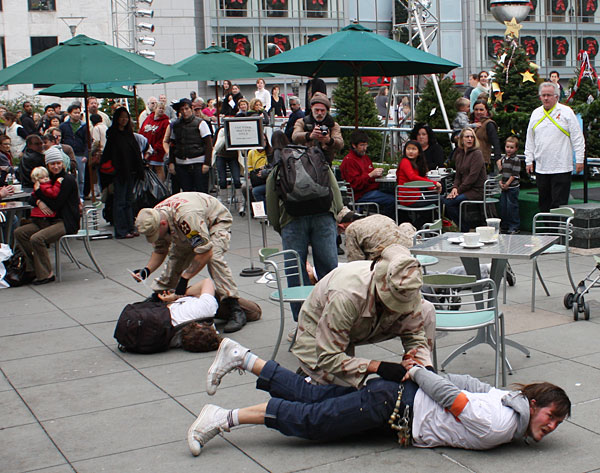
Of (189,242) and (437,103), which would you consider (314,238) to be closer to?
(189,242)

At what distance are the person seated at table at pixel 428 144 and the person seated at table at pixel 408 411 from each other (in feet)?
27.0

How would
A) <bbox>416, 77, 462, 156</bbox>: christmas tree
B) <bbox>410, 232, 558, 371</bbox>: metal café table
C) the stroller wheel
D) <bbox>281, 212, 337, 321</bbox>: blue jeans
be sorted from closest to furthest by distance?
<bbox>410, 232, 558, 371</bbox>: metal café table → <bbox>281, 212, 337, 321</bbox>: blue jeans → the stroller wheel → <bbox>416, 77, 462, 156</bbox>: christmas tree

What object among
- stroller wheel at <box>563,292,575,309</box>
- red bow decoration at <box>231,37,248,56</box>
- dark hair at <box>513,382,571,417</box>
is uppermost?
red bow decoration at <box>231,37,248,56</box>

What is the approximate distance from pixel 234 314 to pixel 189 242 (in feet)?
3.03

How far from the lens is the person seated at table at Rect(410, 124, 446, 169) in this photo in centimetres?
1270

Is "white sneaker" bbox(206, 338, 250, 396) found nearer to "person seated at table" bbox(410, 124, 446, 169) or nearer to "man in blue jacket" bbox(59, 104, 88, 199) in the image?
"person seated at table" bbox(410, 124, 446, 169)

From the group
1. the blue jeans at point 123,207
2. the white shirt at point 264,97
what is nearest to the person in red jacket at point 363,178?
the blue jeans at point 123,207

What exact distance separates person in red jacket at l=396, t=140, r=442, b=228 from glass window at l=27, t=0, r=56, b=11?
127ft

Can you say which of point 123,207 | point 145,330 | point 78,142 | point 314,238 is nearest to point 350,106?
point 78,142

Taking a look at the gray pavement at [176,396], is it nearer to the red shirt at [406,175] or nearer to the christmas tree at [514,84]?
the red shirt at [406,175]

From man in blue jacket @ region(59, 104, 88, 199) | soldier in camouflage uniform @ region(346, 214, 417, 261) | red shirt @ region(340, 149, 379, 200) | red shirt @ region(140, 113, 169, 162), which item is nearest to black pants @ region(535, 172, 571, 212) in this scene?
red shirt @ region(340, 149, 379, 200)

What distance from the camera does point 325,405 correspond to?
15.5 ft

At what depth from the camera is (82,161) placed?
55.3 feet

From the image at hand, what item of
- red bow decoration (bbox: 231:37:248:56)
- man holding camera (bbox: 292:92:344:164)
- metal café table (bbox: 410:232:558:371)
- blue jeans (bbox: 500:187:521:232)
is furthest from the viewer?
red bow decoration (bbox: 231:37:248:56)
